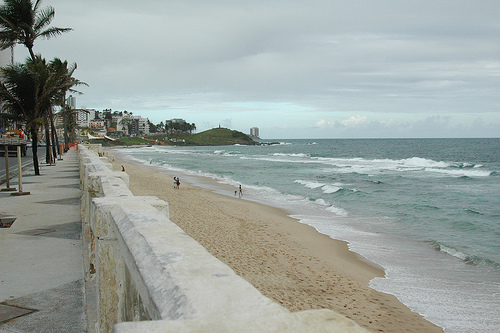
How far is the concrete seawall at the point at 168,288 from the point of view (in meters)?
1.14

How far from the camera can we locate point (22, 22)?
18.8 metres

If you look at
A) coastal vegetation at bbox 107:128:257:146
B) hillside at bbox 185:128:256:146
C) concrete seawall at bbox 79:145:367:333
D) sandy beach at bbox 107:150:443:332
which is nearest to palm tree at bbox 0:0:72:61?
sandy beach at bbox 107:150:443:332

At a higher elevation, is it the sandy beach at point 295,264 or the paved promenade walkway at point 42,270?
the paved promenade walkway at point 42,270

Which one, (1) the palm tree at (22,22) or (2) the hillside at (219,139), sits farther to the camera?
(2) the hillside at (219,139)

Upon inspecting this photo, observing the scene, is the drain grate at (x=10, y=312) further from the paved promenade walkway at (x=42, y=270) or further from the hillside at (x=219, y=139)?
the hillside at (x=219, y=139)

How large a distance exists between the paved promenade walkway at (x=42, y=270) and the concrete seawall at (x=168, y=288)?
92 centimetres

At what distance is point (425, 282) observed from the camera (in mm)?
9023

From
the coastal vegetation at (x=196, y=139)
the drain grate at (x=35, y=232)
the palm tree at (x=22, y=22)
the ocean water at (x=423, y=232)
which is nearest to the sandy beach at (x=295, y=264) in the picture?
the ocean water at (x=423, y=232)

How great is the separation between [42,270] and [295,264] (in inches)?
264

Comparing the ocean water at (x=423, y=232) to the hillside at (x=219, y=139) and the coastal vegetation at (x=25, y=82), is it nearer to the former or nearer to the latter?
the coastal vegetation at (x=25, y=82)

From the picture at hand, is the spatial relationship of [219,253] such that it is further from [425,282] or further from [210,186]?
[210,186]

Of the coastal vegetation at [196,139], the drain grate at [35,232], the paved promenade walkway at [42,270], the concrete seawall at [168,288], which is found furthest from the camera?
the coastal vegetation at [196,139]

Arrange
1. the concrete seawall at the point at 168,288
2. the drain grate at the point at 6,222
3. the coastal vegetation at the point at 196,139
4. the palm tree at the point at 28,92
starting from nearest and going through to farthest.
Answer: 1. the concrete seawall at the point at 168,288
2. the drain grate at the point at 6,222
3. the palm tree at the point at 28,92
4. the coastal vegetation at the point at 196,139

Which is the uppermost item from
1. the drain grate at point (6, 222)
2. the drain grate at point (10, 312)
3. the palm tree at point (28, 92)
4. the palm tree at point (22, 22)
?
the palm tree at point (22, 22)
